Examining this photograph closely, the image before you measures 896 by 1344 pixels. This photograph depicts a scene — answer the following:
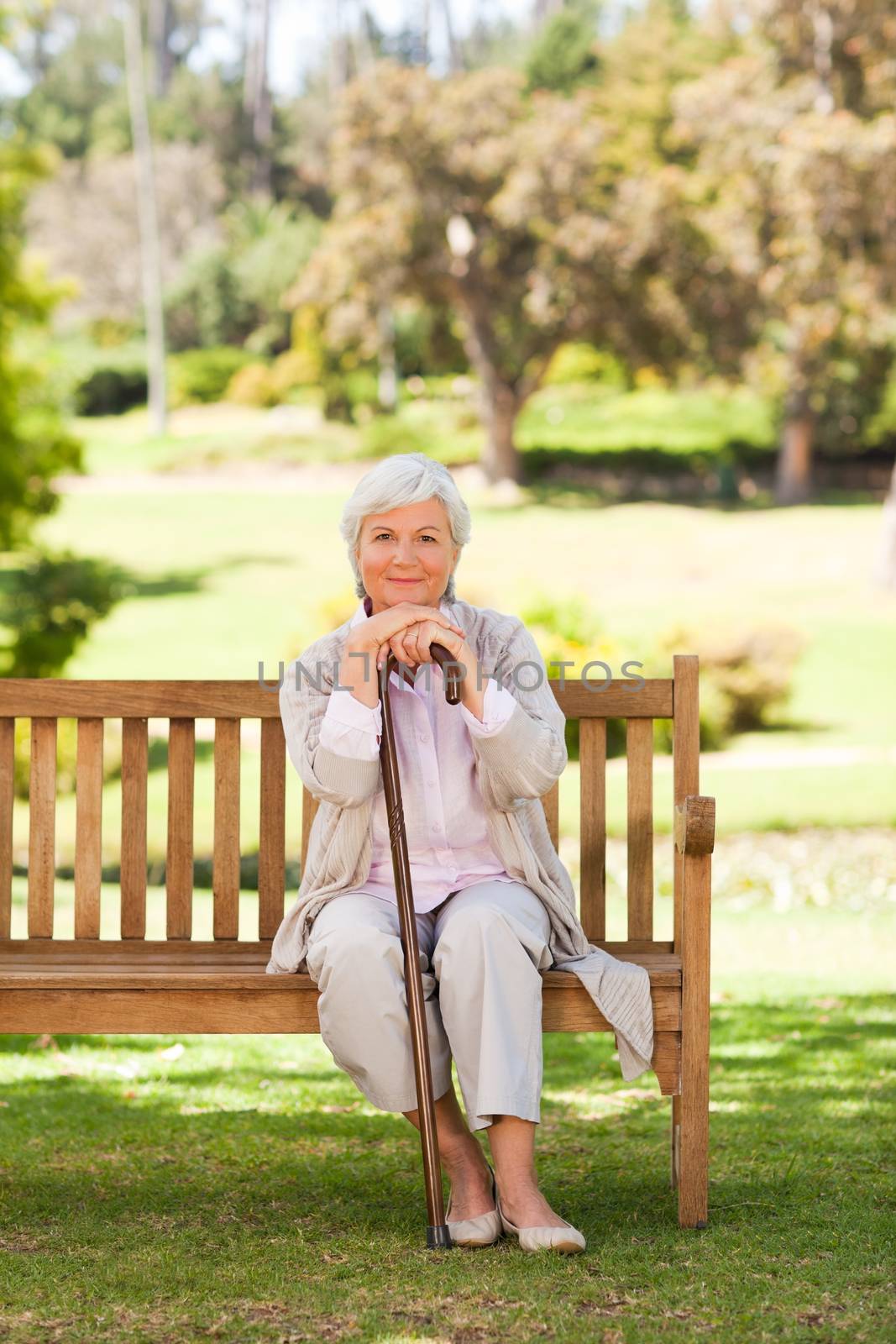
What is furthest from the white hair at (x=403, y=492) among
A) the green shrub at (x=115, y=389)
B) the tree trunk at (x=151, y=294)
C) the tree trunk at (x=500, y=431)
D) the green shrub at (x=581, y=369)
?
the green shrub at (x=115, y=389)

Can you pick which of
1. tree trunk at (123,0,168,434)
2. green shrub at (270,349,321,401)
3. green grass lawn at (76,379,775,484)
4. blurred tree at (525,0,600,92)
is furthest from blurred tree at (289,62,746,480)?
blurred tree at (525,0,600,92)

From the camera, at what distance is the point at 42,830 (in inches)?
124

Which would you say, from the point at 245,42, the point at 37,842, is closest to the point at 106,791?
the point at 37,842

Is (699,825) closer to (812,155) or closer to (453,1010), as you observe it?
(453,1010)

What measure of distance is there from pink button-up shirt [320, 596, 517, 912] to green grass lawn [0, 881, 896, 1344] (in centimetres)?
62

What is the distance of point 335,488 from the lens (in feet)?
83.7

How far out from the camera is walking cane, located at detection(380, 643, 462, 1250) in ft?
8.14

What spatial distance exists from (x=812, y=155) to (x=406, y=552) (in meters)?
12.8

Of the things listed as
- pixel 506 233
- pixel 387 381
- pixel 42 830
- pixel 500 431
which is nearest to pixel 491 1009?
pixel 42 830

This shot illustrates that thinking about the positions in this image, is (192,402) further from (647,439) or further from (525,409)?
(647,439)

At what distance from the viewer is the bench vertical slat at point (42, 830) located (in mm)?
3137

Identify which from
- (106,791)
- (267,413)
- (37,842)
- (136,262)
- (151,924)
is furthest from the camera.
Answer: (136,262)

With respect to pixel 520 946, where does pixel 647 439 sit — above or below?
above

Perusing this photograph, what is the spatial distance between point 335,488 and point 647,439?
652 cm
